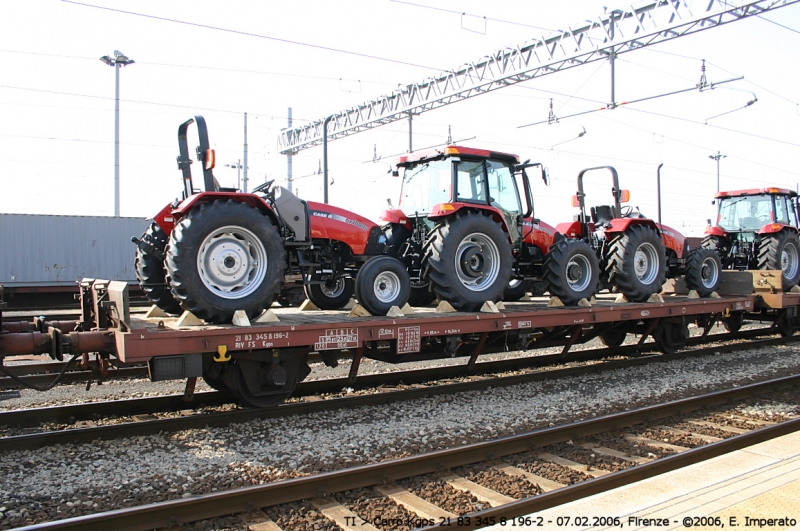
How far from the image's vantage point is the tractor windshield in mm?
14383

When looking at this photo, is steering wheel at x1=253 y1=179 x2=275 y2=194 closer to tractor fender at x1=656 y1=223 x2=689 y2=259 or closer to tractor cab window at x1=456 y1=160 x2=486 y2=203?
tractor cab window at x1=456 y1=160 x2=486 y2=203

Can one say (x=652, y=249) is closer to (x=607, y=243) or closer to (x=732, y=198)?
(x=607, y=243)

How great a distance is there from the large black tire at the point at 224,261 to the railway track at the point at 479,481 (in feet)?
6.93

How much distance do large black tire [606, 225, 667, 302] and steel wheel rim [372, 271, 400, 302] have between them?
423cm

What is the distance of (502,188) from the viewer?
9188mm

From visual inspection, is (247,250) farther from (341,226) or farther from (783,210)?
(783,210)

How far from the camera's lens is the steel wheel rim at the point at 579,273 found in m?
9.50

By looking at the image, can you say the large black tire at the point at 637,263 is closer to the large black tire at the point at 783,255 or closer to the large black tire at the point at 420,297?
the large black tire at the point at 420,297

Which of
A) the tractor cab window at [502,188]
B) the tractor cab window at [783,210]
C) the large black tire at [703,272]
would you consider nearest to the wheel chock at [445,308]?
the tractor cab window at [502,188]

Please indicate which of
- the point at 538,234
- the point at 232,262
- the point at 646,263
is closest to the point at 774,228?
the point at 646,263

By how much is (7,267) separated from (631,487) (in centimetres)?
2051

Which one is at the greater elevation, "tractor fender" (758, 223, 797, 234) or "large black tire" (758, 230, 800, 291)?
"tractor fender" (758, 223, 797, 234)

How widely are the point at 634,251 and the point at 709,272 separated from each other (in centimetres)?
299

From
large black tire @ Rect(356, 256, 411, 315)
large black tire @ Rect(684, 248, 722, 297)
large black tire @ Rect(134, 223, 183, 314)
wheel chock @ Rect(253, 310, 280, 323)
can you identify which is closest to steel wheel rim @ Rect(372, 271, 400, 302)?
large black tire @ Rect(356, 256, 411, 315)
